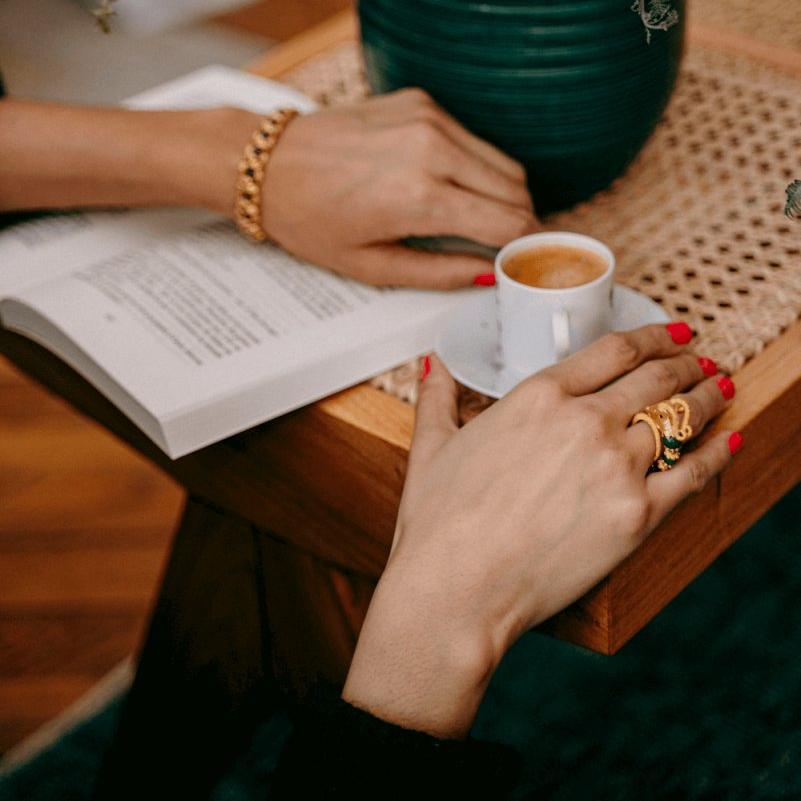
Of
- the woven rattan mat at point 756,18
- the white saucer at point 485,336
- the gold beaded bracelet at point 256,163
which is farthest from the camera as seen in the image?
the woven rattan mat at point 756,18

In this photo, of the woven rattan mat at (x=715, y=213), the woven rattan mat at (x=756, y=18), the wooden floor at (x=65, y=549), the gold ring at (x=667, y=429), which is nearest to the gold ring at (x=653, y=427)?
the gold ring at (x=667, y=429)

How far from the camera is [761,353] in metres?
0.62

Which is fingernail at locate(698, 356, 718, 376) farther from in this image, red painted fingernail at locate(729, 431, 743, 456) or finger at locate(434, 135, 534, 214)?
finger at locate(434, 135, 534, 214)

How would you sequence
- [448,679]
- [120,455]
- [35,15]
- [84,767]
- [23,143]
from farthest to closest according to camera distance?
1. [35,15]
2. [120,455]
3. [84,767]
4. [23,143]
5. [448,679]

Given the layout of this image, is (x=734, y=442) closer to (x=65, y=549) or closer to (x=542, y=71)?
(x=542, y=71)

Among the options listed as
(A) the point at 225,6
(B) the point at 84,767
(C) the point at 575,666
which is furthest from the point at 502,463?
(A) the point at 225,6

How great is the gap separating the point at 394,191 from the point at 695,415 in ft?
0.79

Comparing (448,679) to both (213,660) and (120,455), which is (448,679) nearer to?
(213,660)

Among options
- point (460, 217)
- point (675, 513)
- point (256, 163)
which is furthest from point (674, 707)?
point (256, 163)

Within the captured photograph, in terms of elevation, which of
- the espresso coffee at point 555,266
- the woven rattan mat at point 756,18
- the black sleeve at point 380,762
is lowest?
the black sleeve at point 380,762

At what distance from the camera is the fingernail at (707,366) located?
0.59 m

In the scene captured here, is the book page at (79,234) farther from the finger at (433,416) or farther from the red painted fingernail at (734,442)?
the red painted fingernail at (734,442)

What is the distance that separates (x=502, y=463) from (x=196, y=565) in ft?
1.29

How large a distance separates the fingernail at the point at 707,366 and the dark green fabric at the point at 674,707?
27cm
